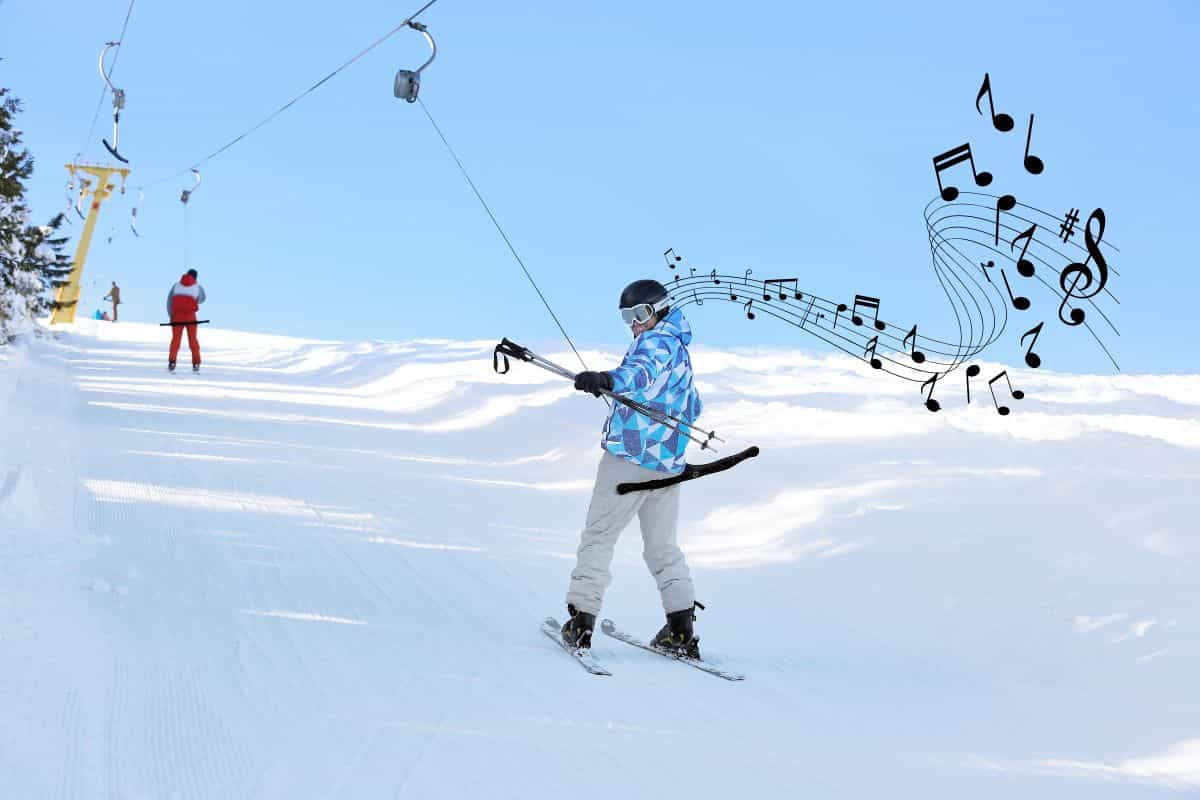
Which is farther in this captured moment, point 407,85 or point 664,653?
point 407,85

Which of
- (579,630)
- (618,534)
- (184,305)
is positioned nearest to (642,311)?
(618,534)

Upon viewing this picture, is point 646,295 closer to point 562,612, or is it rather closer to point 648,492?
point 648,492

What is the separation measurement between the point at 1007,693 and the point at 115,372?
1684cm

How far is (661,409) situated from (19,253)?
76.4ft

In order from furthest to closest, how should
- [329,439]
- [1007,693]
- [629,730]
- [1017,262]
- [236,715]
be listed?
[329,439] < [1007,693] < [1017,262] < [629,730] < [236,715]

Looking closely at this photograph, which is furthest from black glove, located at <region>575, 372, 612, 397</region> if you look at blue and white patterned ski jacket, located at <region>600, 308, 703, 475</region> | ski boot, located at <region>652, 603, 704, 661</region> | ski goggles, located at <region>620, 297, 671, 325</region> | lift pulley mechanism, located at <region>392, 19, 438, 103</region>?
lift pulley mechanism, located at <region>392, 19, 438, 103</region>

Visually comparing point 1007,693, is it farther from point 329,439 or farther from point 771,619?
point 329,439

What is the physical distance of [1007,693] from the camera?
536 centimetres

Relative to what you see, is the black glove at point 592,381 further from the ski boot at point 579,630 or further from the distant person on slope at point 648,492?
the ski boot at point 579,630

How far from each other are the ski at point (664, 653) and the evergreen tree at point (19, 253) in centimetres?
1937

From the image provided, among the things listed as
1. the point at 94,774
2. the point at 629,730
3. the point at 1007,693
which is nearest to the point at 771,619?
the point at 1007,693

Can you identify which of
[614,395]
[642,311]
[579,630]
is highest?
[642,311]

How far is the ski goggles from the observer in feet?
17.6

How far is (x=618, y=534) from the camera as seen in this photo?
5363 mm
